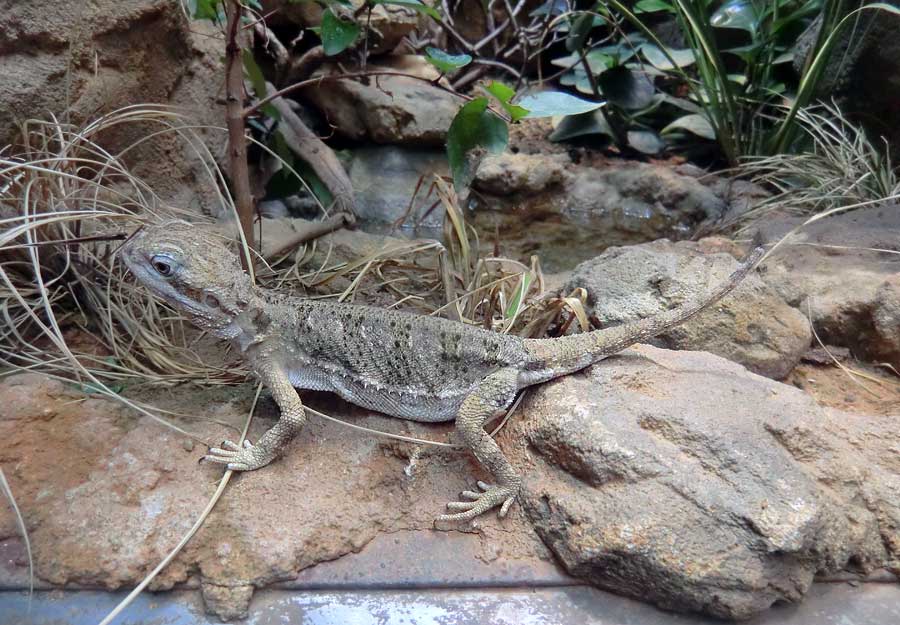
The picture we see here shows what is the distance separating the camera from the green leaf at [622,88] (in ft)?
22.0

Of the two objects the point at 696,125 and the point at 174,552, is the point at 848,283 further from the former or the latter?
the point at 696,125

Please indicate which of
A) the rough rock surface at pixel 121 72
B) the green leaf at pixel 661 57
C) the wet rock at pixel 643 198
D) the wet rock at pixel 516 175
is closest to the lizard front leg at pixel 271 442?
the rough rock surface at pixel 121 72

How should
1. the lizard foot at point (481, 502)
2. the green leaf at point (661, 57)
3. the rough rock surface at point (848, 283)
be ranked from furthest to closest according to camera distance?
the green leaf at point (661, 57) < the rough rock surface at point (848, 283) < the lizard foot at point (481, 502)

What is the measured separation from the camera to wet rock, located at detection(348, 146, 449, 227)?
5977mm

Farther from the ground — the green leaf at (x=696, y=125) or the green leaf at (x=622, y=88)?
the green leaf at (x=622, y=88)

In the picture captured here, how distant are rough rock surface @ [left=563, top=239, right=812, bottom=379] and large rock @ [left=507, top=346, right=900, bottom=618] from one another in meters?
0.47

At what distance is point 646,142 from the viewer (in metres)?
6.89

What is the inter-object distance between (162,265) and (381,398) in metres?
0.99

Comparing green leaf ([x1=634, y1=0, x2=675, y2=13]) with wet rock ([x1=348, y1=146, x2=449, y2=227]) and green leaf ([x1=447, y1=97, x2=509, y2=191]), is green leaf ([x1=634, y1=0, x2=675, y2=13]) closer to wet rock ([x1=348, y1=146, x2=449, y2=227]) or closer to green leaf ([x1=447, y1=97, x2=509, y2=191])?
wet rock ([x1=348, y1=146, x2=449, y2=227])

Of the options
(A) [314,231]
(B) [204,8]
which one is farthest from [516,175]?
(B) [204,8]

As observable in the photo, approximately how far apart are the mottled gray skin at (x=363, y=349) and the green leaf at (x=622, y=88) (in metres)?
4.69

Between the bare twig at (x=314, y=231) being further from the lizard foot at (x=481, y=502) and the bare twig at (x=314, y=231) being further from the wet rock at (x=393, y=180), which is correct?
the lizard foot at (x=481, y=502)

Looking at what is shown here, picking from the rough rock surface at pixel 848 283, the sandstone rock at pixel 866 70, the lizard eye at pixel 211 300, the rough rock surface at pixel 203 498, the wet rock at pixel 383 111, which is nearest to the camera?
the rough rock surface at pixel 203 498

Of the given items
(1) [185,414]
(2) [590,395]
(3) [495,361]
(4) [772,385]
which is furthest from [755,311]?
(1) [185,414]
